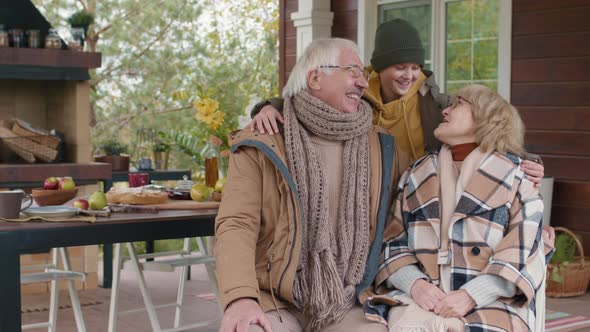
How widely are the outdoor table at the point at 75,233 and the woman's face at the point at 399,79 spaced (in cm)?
85

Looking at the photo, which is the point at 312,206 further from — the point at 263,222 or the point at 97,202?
the point at 97,202

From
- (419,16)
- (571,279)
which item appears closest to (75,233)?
(571,279)

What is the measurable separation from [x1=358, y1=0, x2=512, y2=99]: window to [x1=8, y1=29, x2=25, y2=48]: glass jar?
3438 mm

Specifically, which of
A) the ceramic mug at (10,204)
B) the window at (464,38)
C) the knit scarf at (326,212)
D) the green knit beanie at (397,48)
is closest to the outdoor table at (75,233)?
the ceramic mug at (10,204)

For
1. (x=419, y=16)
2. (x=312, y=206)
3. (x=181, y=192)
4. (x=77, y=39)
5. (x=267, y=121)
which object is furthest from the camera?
(x=419, y=16)

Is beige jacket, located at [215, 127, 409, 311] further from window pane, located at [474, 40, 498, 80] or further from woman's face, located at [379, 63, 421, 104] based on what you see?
window pane, located at [474, 40, 498, 80]

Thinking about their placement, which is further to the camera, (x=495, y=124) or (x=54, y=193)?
(x=54, y=193)

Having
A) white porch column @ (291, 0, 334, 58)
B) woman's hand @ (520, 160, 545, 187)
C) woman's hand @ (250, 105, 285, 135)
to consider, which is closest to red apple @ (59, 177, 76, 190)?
woman's hand @ (250, 105, 285, 135)

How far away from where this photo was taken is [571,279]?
21.5 feet

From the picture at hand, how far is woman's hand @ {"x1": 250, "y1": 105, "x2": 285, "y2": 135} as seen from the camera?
10.3 feet

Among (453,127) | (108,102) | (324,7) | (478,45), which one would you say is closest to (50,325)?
(453,127)

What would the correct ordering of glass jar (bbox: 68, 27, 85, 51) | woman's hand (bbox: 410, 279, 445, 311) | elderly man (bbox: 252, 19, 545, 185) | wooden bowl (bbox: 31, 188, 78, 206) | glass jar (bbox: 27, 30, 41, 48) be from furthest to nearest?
glass jar (bbox: 68, 27, 85, 51)
glass jar (bbox: 27, 30, 41, 48)
wooden bowl (bbox: 31, 188, 78, 206)
elderly man (bbox: 252, 19, 545, 185)
woman's hand (bbox: 410, 279, 445, 311)

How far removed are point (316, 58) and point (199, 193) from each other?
1039mm

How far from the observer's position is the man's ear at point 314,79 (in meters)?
3.19
